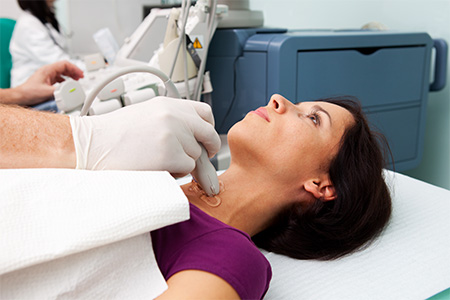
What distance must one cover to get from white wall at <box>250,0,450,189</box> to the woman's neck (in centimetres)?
138

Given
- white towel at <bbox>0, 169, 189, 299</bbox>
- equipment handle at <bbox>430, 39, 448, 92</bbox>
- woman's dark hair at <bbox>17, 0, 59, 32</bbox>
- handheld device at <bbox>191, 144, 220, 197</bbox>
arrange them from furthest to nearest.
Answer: woman's dark hair at <bbox>17, 0, 59, 32</bbox>
equipment handle at <bbox>430, 39, 448, 92</bbox>
handheld device at <bbox>191, 144, 220, 197</bbox>
white towel at <bbox>0, 169, 189, 299</bbox>

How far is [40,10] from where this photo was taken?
3.39 m

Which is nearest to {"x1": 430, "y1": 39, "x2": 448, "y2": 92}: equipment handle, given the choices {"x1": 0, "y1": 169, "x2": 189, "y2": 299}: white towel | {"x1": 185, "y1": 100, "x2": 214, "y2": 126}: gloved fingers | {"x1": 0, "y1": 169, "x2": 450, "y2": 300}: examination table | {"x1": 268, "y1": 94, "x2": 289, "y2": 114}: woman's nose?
{"x1": 0, "y1": 169, "x2": 450, "y2": 300}: examination table

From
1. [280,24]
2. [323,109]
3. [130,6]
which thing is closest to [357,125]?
[323,109]

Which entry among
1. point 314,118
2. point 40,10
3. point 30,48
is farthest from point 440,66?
point 40,10

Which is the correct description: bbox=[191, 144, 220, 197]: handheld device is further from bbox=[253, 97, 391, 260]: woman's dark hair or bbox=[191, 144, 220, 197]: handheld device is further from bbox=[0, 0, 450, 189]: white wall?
bbox=[0, 0, 450, 189]: white wall

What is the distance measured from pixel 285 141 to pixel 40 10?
3024 mm


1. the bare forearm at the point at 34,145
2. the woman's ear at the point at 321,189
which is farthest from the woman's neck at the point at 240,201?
the bare forearm at the point at 34,145

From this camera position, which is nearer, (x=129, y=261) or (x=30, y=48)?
(x=129, y=261)

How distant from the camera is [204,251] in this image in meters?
0.84

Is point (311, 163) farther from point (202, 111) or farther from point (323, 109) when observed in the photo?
point (202, 111)

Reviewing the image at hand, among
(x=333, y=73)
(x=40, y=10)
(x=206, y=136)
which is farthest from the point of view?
(x=40, y=10)

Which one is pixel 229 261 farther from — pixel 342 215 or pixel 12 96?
pixel 12 96

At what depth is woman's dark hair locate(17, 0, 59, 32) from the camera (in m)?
3.33
